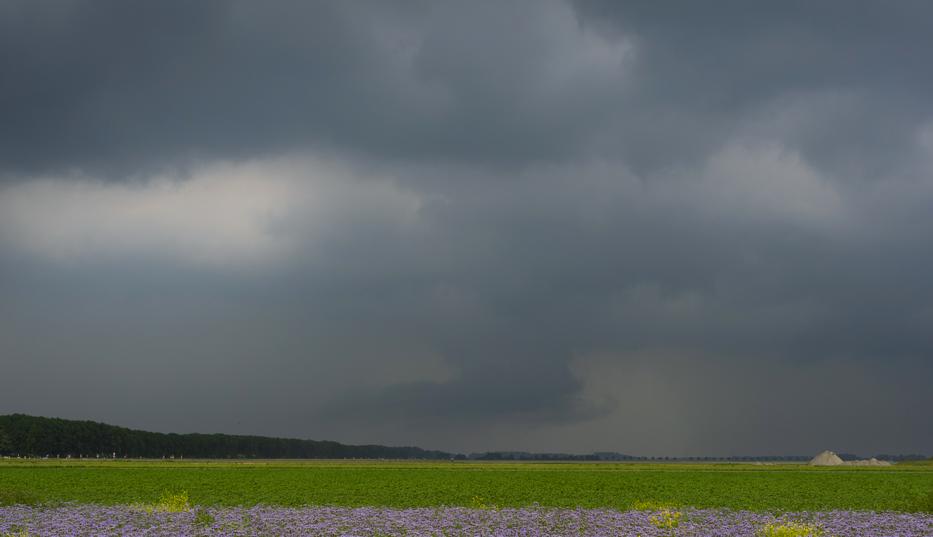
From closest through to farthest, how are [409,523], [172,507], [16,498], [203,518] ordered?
[409,523] → [203,518] → [172,507] → [16,498]

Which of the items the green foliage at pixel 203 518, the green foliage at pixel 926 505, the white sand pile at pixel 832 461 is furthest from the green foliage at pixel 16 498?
the white sand pile at pixel 832 461

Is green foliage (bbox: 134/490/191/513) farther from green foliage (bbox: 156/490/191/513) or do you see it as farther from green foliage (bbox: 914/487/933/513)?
green foliage (bbox: 914/487/933/513)

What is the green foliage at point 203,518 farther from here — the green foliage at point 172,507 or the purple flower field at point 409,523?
the green foliage at point 172,507

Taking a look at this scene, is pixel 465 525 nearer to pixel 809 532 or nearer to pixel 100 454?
pixel 809 532

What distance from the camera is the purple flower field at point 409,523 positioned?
787 inches

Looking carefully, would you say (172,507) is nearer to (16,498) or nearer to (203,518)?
(203,518)

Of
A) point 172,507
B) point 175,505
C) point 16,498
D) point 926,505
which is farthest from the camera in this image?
point 926,505

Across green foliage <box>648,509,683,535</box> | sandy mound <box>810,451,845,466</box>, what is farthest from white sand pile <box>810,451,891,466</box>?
green foliage <box>648,509,683,535</box>

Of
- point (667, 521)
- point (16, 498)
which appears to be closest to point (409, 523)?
point (667, 521)

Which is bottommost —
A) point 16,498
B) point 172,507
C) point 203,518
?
point 203,518

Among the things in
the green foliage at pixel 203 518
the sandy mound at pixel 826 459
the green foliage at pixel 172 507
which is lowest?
the green foliage at pixel 203 518

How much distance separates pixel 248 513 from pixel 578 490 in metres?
31.0

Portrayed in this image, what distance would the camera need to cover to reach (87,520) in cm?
2208

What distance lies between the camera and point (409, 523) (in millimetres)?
22484
